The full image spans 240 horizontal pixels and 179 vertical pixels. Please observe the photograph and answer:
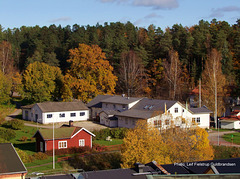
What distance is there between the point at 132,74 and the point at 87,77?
10320 millimetres

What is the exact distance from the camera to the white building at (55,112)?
53.3 meters

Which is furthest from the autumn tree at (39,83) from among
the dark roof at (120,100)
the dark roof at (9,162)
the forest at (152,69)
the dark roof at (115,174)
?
the dark roof at (115,174)

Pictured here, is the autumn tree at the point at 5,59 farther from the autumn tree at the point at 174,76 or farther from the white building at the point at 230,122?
the white building at the point at 230,122

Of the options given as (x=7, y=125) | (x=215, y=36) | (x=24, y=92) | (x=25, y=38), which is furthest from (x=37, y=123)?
(x=25, y=38)

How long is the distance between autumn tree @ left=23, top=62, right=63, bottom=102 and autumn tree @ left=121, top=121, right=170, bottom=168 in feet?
126

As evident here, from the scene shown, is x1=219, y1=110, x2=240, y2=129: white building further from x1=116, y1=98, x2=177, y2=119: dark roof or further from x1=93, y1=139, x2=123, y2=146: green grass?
x1=93, y1=139, x2=123, y2=146: green grass

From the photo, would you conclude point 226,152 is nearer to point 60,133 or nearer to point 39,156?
point 60,133

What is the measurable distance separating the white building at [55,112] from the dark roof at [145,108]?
9.60 metres

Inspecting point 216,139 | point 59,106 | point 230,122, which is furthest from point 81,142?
point 230,122

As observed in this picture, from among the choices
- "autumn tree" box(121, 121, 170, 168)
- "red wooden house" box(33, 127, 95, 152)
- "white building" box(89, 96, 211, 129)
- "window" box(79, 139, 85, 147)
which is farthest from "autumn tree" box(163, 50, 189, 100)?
"autumn tree" box(121, 121, 170, 168)

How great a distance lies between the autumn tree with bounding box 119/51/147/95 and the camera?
69.1 metres

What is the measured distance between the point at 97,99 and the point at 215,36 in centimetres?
2916

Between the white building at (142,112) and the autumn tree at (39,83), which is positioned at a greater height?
the autumn tree at (39,83)

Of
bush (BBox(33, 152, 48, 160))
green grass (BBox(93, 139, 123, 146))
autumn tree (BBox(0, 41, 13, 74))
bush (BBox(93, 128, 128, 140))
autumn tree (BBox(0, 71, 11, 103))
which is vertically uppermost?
autumn tree (BBox(0, 41, 13, 74))
